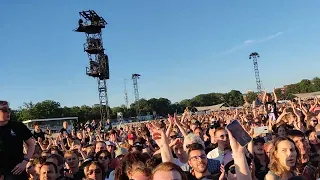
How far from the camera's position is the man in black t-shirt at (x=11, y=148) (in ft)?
16.5

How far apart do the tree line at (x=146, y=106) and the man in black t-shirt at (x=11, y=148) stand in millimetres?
50522

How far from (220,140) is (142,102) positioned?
327 feet

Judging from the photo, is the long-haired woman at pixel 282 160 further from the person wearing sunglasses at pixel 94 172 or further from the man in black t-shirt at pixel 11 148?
the man in black t-shirt at pixel 11 148

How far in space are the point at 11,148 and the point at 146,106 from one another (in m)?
98.6

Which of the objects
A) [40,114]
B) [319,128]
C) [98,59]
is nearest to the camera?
[319,128]

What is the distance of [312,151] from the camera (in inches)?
239

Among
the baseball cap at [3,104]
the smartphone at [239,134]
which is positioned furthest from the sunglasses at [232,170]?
the baseball cap at [3,104]

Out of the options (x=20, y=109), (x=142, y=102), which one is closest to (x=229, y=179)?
(x=20, y=109)

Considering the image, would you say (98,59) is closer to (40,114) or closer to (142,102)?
(40,114)

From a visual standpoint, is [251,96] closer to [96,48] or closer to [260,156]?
[96,48]

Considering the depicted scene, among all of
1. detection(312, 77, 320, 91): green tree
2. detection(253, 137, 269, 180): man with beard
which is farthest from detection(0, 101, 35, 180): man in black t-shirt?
detection(312, 77, 320, 91): green tree

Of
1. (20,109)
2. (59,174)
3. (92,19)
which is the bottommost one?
(59,174)

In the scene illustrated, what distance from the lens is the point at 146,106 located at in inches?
4080

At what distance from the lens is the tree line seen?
8194cm
